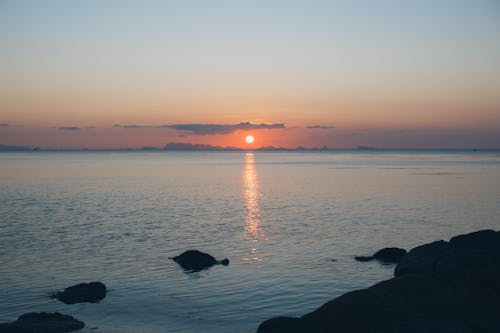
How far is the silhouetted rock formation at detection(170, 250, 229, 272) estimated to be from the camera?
31797 mm

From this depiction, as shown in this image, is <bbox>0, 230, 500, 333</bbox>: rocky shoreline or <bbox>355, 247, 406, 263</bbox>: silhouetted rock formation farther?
<bbox>355, 247, 406, 263</bbox>: silhouetted rock formation

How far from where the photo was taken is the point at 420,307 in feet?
60.3

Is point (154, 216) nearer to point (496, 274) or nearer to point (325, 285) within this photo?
point (325, 285)

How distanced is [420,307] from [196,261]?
17067 mm

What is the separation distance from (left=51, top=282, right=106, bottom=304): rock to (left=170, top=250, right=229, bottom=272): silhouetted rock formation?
7.19 meters

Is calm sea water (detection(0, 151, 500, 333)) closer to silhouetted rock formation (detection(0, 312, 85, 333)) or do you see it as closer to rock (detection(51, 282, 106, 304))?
rock (detection(51, 282, 106, 304))

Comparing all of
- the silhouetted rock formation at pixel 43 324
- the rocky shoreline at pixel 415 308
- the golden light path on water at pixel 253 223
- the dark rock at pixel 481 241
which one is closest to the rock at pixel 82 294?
the rocky shoreline at pixel 415 308

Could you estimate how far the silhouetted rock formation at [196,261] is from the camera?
31.8 metres

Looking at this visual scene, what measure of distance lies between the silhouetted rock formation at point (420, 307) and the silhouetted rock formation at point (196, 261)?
13.6m

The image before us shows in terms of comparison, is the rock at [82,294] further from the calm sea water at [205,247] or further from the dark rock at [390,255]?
the dark rock at [390,255]

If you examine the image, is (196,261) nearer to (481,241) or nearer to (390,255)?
(390,255)

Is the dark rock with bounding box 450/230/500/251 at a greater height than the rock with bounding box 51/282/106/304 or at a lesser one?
greater

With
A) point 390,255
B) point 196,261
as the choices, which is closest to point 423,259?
point 390,255

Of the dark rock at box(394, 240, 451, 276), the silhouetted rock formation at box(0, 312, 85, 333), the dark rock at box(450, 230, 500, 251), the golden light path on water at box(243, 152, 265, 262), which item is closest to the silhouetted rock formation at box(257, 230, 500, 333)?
the dark rock at box(394, 240, 451, 276)
